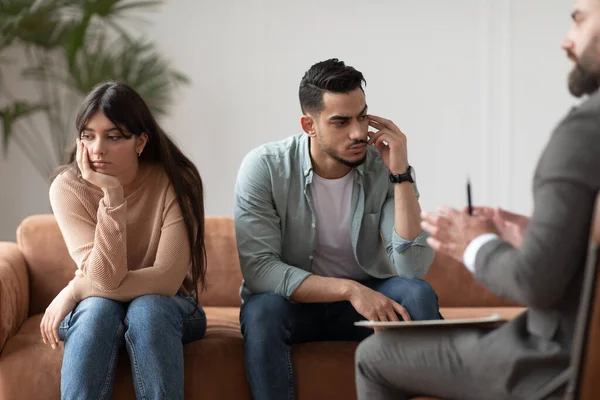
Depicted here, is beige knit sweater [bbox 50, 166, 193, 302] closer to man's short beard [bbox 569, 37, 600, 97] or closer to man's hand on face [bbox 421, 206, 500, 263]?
man's hand on face [bbox 421, 206, 500, 263]

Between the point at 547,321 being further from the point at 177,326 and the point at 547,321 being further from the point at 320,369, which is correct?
the point at 177,326

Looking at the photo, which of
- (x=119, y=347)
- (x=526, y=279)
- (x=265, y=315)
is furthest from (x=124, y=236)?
(x=526, y=279)

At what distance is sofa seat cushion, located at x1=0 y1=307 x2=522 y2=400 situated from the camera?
93.8 inches

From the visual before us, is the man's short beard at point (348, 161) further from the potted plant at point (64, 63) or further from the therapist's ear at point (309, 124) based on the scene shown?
the potted plant at point (64, 63)

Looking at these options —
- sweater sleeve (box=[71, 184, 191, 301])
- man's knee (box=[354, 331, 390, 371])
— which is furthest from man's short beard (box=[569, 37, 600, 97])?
sweater sleeve (box=[71, 184, 191, 301])

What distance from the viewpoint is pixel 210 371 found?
7.97 ft

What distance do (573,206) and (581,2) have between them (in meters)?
0.46

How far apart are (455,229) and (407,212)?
0.75m

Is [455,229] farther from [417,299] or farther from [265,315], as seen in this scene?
[265,315]

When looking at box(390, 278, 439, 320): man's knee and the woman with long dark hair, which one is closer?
the woman with long dark hair

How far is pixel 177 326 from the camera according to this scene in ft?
7.69

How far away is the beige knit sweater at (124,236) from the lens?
233cm

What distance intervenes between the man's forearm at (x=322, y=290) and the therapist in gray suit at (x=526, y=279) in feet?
1.83

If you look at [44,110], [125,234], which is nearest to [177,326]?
[125,234]
